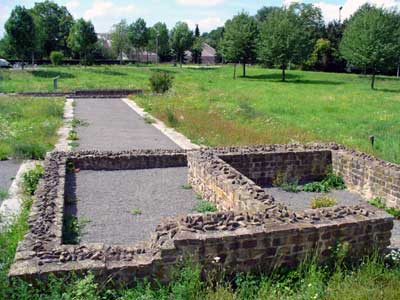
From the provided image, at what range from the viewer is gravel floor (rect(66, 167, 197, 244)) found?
24.2ft

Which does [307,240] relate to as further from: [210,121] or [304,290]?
[210,121]

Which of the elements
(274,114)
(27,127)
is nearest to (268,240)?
(27,127)

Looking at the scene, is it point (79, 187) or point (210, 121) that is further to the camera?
point (210, 121)

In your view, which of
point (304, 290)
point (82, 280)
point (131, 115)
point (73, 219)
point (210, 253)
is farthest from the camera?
point (131, 115)

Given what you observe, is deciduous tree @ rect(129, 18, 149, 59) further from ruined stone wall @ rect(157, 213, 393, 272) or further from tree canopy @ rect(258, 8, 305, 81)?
→ ruined stone wall @ rect(157, 213, 393, 272)

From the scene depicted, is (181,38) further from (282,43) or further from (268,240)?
(268,240)

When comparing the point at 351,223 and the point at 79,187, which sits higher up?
the point at 351,223

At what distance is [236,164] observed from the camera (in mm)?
10758

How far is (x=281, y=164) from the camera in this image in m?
11.0

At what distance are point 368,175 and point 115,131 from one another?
442 inches

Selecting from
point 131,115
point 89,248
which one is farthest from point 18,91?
point 89,248

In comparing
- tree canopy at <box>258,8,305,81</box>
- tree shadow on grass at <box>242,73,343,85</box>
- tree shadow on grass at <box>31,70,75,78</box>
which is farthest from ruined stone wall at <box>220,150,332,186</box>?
tree shadow on grass at <box>31,70,75,78</box>

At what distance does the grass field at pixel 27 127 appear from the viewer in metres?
12.8

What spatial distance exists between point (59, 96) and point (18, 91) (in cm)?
331
